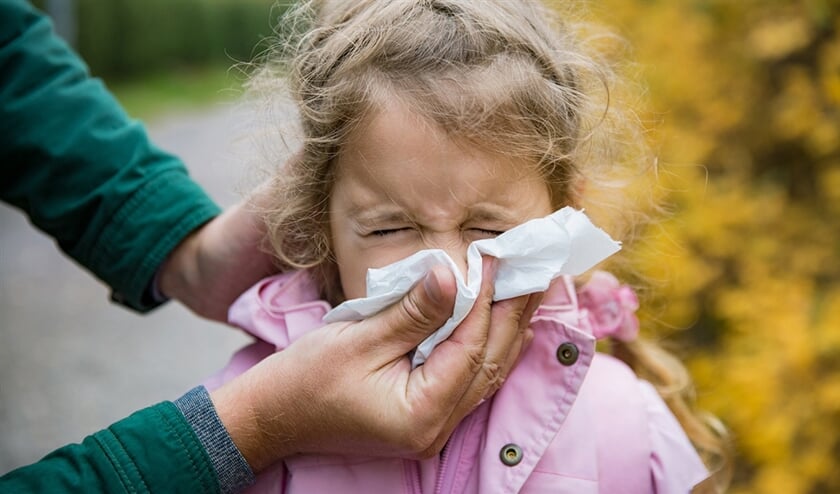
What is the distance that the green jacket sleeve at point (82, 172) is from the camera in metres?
2.11

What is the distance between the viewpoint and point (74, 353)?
5535 millimetres

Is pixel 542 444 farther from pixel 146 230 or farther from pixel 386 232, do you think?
pixel 146 230

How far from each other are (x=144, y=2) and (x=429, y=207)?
19.2m

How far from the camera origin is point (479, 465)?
1.72 metres

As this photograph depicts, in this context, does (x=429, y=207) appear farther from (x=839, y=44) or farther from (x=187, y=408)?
(x=839, y=44)

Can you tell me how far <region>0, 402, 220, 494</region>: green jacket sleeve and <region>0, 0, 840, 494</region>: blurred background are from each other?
0.66 meters

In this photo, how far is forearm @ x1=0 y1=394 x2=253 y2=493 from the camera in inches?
62.2

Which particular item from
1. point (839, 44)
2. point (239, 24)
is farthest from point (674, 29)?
point (239, 24)

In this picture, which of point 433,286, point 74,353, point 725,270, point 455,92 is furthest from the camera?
point 74,353

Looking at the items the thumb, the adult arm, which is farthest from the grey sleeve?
the thumb

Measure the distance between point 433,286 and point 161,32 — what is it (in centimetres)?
1951

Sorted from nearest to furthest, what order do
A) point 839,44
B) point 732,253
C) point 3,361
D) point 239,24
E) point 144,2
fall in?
point 839,44, point 732,253, point 3,361, point 144,2, point 239,24

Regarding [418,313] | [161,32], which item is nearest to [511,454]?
[418,313]

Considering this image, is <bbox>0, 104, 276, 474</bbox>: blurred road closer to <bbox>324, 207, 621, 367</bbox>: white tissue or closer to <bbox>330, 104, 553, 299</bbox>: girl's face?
<bbox>330, 104, 553, 299</bbox>: girl's face
